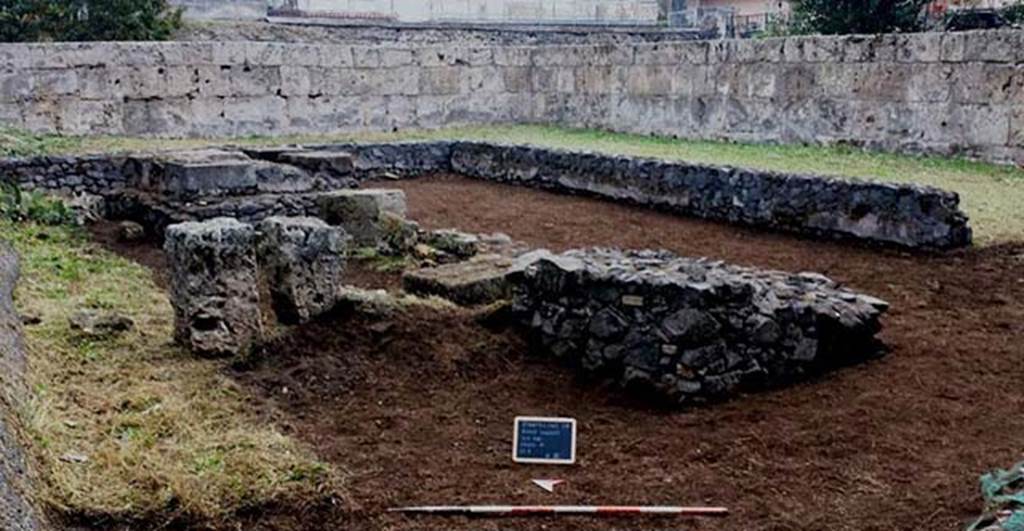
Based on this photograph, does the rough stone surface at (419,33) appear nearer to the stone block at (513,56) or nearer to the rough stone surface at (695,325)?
the stone block at (513,56)

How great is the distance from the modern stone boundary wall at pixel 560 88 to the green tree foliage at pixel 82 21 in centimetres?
376

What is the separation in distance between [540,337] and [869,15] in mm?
14520

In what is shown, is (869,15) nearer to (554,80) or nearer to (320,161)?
(554,80)

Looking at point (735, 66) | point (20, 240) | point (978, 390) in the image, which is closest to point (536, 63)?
point (735, 66)

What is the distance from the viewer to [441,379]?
622cm

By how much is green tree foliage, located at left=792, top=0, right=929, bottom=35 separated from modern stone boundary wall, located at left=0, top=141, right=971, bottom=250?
731 cm

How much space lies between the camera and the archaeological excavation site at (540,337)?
179 inches

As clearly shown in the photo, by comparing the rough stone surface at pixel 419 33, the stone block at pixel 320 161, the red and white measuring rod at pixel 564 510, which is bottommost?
the red and white measuring rod at pixel 564 510

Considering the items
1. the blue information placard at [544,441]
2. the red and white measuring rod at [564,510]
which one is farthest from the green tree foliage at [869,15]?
the red and white measuring rod at [564,510]

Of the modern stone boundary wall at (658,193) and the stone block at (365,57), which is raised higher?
the stone block at (365,57)

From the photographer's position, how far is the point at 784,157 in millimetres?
14008

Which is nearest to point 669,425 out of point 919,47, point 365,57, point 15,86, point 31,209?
point 31,209

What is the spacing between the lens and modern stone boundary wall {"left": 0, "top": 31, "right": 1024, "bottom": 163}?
13.4 meters

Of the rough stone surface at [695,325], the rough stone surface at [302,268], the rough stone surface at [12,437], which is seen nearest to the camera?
the rough stone surface at [12,437]
